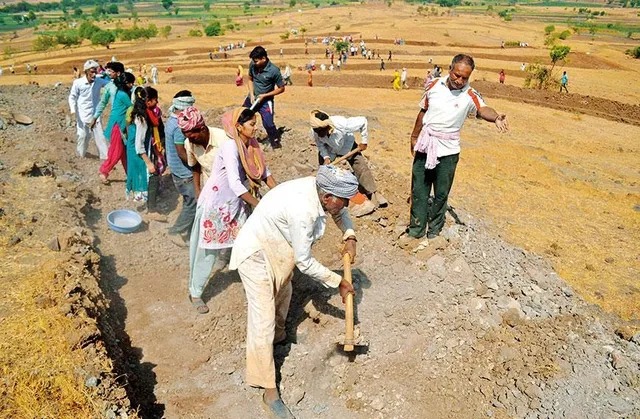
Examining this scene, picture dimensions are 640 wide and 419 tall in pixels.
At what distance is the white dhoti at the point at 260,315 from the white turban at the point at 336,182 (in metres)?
0.72

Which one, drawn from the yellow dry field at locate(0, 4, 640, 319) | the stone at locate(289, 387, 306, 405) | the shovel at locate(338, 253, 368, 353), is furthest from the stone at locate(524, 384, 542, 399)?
the yellow dry field at locate(0, 4, 640, 319)

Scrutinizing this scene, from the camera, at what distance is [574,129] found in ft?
46.0

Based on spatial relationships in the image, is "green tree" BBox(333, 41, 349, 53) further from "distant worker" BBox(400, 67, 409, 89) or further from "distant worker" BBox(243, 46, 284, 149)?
"distant worker" BBox(243, 46, 284, 149)

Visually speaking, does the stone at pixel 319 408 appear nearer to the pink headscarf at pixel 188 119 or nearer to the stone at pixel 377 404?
the stone at pixel 377 404

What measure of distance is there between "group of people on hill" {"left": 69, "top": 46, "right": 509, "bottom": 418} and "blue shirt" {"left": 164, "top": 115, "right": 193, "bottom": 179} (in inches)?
0.4

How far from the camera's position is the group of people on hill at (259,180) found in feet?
10.1

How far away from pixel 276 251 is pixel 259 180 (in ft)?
3.57

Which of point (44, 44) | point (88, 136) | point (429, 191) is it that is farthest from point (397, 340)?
point (44, 44)

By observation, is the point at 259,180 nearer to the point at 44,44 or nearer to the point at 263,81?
the point at 263,81

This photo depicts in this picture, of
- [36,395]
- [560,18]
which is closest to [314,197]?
[36,395]

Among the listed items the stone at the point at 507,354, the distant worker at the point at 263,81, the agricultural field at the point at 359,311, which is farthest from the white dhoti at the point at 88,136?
the stone at the point at 507,354

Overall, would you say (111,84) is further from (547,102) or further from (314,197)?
(547,102)

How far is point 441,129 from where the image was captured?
14.5 ft

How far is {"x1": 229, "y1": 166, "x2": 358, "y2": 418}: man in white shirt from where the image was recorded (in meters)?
2.91
